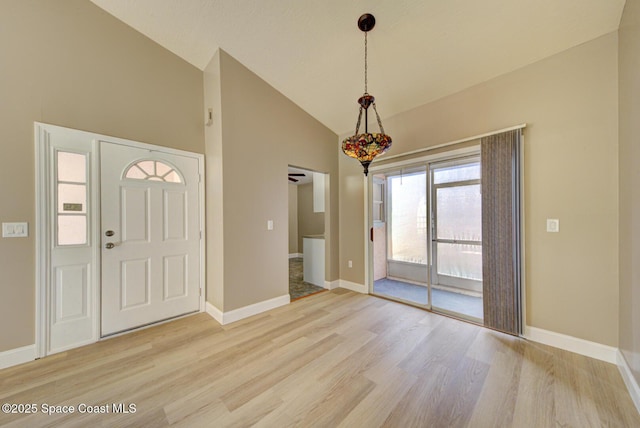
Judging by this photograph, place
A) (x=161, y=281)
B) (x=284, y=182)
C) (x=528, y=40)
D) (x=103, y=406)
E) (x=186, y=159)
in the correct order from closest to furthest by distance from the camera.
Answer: (x=103, y=406) → (x=528, y=40) → (x=161, y=281) → (x=186, y=159) → (x=284, y=182)

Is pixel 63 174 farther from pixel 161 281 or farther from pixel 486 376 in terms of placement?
pixel 486 376

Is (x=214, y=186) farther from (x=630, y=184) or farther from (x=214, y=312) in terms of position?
(x=630, y=184)

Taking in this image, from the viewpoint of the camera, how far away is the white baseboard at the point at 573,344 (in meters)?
2.05

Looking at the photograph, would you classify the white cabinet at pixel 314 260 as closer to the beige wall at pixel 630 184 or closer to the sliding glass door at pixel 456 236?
the sliding glass door at pixel 456 236

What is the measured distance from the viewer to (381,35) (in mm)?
2377

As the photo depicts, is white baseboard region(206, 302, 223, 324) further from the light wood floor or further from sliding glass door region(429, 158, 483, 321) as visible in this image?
sliding glass door region(429, 158, 483, 321)

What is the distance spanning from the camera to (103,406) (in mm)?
1597

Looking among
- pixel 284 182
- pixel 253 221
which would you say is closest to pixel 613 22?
pixel 284 182

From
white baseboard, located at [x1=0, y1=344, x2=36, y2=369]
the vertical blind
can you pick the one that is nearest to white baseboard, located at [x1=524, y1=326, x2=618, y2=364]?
the vertical blind

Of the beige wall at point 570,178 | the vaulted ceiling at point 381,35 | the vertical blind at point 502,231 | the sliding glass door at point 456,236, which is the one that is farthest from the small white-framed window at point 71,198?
the beige wall at point 570,178

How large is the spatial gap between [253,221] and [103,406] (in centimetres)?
202

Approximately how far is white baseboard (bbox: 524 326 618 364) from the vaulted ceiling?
109 inches

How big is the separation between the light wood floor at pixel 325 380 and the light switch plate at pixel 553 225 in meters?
1.15

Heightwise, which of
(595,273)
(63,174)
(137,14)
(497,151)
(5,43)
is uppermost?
(137,14)
